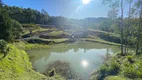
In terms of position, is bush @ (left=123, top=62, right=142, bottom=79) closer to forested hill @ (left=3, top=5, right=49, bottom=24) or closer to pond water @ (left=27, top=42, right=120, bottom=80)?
pond water @ (left=27, top=42, right=120, bottom=80)

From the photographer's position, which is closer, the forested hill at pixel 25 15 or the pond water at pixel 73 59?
the pond water at pixel 73 59

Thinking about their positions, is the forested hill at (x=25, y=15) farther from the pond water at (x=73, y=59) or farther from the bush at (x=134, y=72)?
the bush at (x=134, y=72)

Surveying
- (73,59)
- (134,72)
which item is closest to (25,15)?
(73,59)

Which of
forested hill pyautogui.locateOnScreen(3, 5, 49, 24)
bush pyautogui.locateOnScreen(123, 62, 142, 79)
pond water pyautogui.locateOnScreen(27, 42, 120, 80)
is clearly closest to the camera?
bush pyautogui.locateOnScreen(123, 62, 142, 79)

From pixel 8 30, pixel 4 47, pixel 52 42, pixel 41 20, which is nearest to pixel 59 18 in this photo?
pixel 41 20

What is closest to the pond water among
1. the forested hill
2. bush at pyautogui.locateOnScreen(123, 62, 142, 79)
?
bush at pyautogui.locateOnScreen(123, 62, 142, 79)

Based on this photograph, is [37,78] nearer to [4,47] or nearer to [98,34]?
[4,47]

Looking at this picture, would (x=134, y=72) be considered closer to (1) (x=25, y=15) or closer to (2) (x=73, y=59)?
(2) (x=73, y=59)

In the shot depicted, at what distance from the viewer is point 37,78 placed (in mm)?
15742

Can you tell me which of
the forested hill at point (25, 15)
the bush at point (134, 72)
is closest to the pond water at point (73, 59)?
the bush at point (134, 72)

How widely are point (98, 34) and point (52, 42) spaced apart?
31.7 m

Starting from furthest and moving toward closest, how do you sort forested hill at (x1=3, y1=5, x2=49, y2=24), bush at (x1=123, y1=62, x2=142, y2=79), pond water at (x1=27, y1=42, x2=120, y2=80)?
forested hill at (x1=3, y1=5, x2=49, y2=24)
pond water at (x1=27, y1=42, x2=120, y2=80)
bush at (x1=123, y1=62, x2=142, y2=79)

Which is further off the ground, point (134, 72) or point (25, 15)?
point (25, 15)

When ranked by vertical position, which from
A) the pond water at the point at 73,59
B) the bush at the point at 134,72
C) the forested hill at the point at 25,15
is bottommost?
the pond water at the point at 73,59
